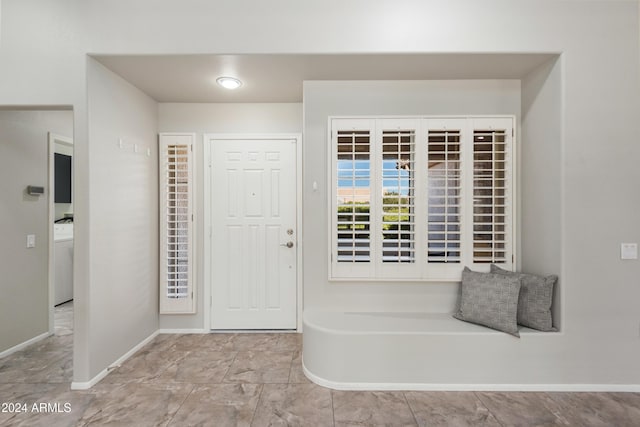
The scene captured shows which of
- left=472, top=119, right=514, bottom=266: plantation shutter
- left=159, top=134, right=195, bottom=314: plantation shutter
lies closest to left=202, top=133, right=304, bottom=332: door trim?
left=159, top=134, right=195, bottom=314: plantation shutter

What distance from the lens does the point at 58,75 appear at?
2.32 meters

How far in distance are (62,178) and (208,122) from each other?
106 inches

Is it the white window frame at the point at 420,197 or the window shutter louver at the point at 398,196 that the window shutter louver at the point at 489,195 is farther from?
the window shutter louver at the point at 398,196

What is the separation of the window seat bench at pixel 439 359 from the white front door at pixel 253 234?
1.18 metres

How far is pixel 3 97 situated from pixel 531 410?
4.29 metres

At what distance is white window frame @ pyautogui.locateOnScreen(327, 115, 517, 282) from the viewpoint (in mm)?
2678

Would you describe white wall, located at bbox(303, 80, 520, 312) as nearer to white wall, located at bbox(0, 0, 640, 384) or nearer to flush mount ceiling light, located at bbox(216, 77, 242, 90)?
white wall, located at bbox(0, 0, 640, 384)

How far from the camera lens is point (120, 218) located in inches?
106

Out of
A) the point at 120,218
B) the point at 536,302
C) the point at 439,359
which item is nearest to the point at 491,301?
the point at 536,302

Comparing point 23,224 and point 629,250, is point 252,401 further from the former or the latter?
point 629,250

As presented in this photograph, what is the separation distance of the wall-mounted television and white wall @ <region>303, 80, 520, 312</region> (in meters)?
3.78

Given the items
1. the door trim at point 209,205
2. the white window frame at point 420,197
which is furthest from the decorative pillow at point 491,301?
the door trim at point 209,205

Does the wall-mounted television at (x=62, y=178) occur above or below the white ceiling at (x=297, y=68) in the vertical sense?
below

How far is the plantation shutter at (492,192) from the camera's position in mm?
2678
